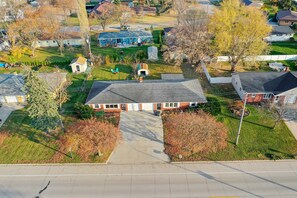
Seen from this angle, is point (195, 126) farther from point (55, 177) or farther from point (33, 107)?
point (33, 107)

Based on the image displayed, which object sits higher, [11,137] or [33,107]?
[33,107]

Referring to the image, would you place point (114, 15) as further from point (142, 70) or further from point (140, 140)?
point (140, 140)

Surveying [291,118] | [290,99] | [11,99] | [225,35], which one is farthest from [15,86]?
[290,99]

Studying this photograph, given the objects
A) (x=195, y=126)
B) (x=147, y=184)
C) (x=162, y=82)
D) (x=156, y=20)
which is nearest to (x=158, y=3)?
(x=156, y=20)

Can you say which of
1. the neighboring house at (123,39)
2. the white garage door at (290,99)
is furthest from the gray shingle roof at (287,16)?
the white garage door at (290,99)

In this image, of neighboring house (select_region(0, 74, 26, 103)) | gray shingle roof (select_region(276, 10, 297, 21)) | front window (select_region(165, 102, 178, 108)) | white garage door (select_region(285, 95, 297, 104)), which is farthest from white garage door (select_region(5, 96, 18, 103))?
gray shingle roof (select_region(276, 10, 297, 21))

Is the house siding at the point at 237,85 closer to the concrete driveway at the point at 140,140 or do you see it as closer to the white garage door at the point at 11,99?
the concrete driveway at the point at 140,140

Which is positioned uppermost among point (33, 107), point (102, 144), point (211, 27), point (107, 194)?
point (211, 27)
